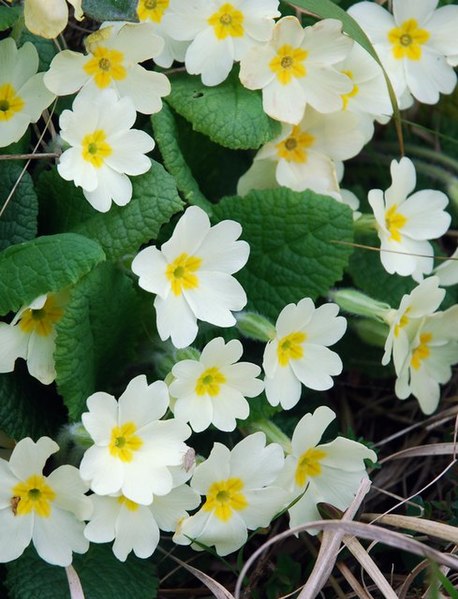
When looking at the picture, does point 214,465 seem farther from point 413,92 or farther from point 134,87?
point 413,92

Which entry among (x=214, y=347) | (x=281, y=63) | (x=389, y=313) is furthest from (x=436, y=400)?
(x=281, y=63)

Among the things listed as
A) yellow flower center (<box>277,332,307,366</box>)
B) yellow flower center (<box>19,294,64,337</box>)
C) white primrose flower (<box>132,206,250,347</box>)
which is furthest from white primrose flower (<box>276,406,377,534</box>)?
yellow flower center (<box>19,294,64,337</box>)

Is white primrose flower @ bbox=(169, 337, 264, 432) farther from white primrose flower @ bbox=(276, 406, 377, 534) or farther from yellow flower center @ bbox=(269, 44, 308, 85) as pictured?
yellow flower center @ bbox=(269, 44, 308, 85)

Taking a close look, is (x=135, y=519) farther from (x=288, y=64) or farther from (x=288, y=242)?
(x=288, y=64)

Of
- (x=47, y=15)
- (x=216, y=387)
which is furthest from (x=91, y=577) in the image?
(x=47, y=15)

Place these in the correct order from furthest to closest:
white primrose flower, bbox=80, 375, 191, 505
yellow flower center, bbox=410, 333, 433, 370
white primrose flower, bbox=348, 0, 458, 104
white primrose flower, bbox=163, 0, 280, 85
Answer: white primrose flower, bbox=348, 0, 458, 104 → yellow flower center, bbox=410, 333, 433, 370 → white primrose flower, bbox=163, 0, 280, 85 → white primrose flower, bbox=80, 375, 191, 505

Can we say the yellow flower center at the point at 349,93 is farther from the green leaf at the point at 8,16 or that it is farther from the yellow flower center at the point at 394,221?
the green leaf at the point at 8,16
